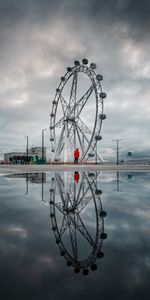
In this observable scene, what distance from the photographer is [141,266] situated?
2.70 meters

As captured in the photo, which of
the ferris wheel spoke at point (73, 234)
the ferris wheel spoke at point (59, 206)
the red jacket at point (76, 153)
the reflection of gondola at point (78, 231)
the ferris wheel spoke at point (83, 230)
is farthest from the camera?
the red jacket at point (76, 153)

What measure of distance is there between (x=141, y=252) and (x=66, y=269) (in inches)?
43.1

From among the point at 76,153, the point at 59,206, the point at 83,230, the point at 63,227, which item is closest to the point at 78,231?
the point at 83,230

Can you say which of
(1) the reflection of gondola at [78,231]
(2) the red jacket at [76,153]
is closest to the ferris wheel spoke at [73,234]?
(1) the reflection of gondola at [78,231]

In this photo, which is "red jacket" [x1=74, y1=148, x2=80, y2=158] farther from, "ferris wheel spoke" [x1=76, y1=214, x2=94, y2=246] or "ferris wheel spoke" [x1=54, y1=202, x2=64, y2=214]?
"ferris wheel spoke" [x1=76, y1=214, x2=94, y2=246]

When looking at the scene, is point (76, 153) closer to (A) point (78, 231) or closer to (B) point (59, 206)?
(B) point (59, 206)

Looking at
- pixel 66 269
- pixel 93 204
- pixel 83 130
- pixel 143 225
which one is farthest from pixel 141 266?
pixel 83 130

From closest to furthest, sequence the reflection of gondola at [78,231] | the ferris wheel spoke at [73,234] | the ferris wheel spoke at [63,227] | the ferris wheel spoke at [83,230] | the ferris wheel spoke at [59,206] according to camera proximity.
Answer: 1. the reflection of gondola at [78,231]
2. the ferris wheel spoke at [73,234]
3. the ferris wheel spoke at [83,230]
4. the ferris wheel spoke at [63,227]
5. the ferris wheel spoke at [59,206]

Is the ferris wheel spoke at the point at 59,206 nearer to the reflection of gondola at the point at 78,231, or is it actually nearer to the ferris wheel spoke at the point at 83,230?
the reflection of gondola at the point at 78,231

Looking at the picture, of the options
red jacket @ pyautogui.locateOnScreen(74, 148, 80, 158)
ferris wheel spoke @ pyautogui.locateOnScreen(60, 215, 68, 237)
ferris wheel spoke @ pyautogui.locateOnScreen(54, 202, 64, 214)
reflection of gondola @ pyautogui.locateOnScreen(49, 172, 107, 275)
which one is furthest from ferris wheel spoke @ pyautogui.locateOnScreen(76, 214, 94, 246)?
red jacket @ pyautogui.locateOnScreen(74, 148, 80, 158)

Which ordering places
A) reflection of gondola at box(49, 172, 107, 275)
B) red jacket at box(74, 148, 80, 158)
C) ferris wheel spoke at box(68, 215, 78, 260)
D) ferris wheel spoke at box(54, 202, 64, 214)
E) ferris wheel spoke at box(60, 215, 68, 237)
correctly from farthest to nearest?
1. red jacket at box(74, 148, 80, 158)
2. ferris wheel spoke at box(54, 202, 64, 214)
3. ferris wheel spoke at box(60, 215, 68, 237)
4. ferris wheel spoke at box(68, 215, 78, 260)
5. reflection of gondola at box(49, 172, 107, 275)

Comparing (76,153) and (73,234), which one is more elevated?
(76,153)

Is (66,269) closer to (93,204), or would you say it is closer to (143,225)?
(143,225)

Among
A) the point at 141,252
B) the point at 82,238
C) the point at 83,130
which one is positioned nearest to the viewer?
the point at 141,252
